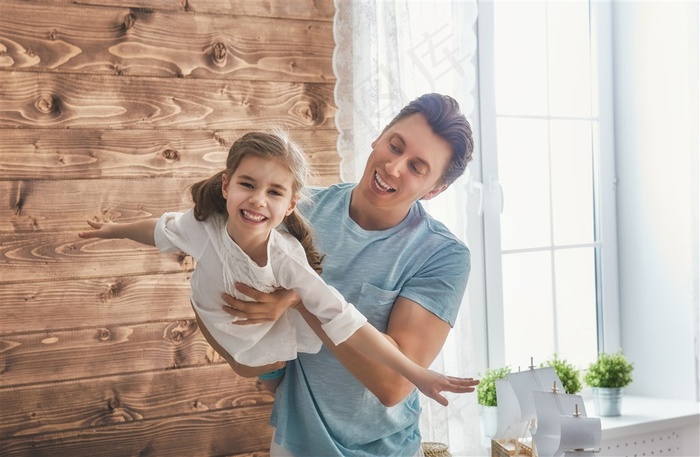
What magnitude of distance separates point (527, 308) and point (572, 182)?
0.55 metres

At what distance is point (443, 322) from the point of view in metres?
1.66

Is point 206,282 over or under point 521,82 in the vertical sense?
under

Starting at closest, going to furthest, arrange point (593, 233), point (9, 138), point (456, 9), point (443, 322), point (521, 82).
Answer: point (443, 322), point (9, 138), point (456, 9), point (521, 82), point (593, 233)

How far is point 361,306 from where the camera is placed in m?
1.66

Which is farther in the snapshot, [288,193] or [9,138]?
[9,138]

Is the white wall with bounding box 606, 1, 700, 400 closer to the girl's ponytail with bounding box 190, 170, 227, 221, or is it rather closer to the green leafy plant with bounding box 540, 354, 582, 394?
the green leafy plant with bounding box 540, 354, 582, 394

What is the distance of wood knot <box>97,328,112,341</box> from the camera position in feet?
7.24

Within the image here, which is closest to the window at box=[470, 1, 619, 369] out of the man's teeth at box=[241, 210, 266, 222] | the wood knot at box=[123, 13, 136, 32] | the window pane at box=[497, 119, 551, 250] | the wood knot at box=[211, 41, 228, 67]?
the window pane at box=[497, 119, 551, 250]

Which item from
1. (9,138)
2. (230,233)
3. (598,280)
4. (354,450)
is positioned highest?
(9,138)

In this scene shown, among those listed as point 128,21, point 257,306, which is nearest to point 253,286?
point 257,306

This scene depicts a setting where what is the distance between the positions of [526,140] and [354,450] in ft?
5.90

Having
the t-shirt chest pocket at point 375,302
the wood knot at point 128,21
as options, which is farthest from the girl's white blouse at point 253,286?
the wood knot at point 128,21

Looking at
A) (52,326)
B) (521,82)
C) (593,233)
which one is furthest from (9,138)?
(593,233)

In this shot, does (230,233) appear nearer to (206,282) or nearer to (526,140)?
(206,282)
